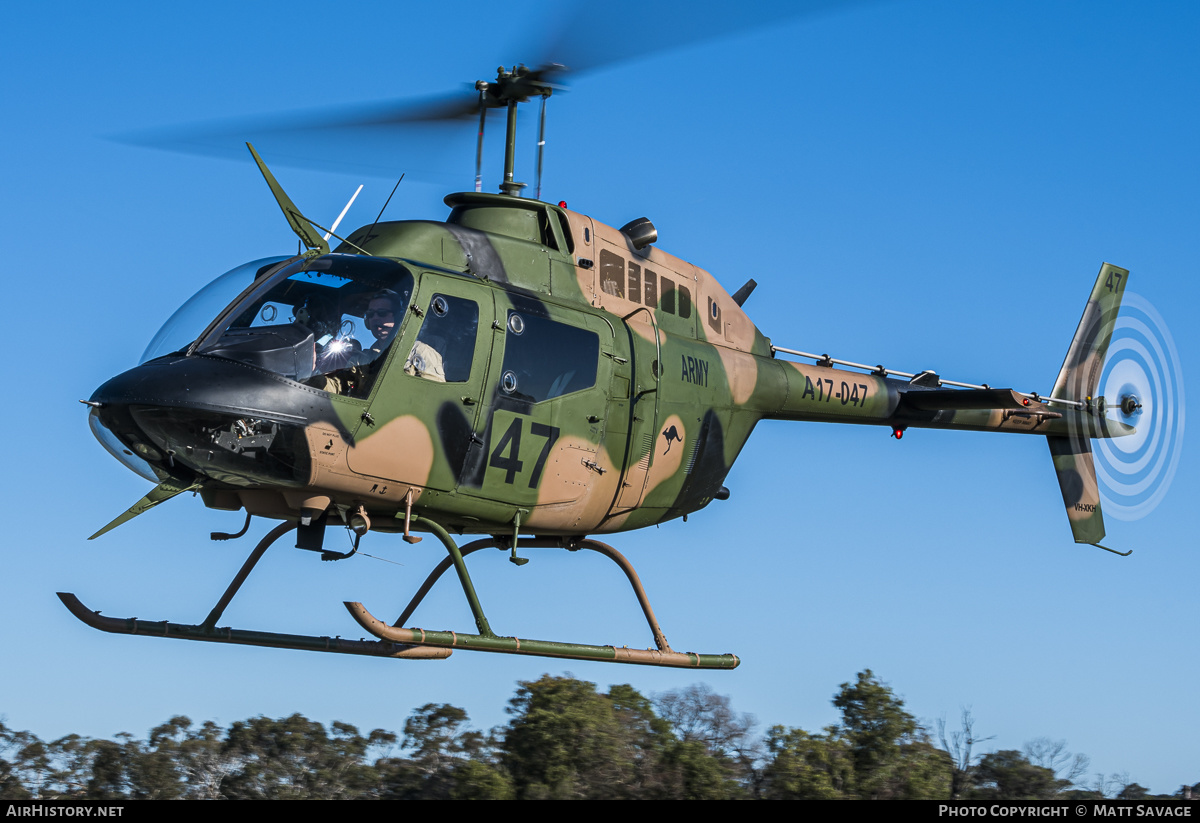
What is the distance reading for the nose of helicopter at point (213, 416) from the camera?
927 cm

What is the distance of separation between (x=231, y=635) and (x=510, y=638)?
2.40 metres

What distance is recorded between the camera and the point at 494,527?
1129cm

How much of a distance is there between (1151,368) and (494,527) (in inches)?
395

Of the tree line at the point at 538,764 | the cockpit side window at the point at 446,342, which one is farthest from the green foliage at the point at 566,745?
the cockpit side window at the point at 446,342

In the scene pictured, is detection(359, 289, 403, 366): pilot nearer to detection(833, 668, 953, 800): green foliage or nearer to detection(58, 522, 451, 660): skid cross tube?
detection(58, 522, 451, 660): skid cross tube

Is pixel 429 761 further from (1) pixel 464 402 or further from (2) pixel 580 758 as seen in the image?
(1) pixel 464 402

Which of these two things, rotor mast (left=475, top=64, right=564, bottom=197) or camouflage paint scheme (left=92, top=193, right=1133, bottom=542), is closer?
camouflage paint scheme (left=92, top=193, right=1133, bottom=542)

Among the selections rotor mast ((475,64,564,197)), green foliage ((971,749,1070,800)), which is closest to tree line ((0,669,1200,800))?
green foliage ((971,749,1070,800))

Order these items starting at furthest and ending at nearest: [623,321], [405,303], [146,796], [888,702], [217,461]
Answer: [888,702], [146,796], [623,321], [405,303], [217,461]

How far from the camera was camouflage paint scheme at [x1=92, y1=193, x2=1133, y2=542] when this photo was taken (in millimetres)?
9883

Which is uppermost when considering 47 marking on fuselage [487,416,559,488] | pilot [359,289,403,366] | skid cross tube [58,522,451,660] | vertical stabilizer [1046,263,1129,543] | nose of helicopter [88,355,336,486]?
vertical stabilizer [1046,263,1129,543]

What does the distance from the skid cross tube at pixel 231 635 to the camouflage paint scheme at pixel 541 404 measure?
995 mm
